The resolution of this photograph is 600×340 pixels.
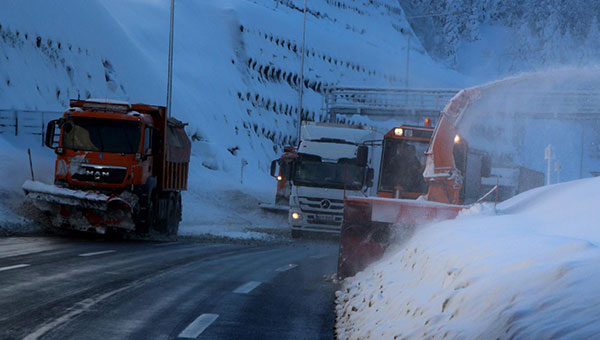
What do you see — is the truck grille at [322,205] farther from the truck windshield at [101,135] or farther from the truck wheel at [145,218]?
the truck windshield at [101,135]

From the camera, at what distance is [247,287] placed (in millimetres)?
11711

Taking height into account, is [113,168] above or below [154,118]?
below

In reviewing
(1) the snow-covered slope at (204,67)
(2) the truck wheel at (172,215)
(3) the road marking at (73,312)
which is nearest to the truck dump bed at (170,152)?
(2) the truck wheel at (172,215)

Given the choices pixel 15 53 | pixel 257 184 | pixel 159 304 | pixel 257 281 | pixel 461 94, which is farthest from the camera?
pixel 257 184

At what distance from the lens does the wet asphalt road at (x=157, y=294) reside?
8031mm

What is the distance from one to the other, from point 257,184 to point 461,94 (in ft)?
141

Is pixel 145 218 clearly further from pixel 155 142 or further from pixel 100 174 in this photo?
pixel 155 142

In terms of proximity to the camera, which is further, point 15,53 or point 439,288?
point 15,53

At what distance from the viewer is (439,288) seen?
6.75 m

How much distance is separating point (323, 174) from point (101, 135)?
7.59m

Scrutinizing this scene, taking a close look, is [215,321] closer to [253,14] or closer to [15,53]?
[15,53]

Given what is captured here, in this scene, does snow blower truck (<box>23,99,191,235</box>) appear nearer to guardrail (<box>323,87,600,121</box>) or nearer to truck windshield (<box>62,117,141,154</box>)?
truck windshield (<box>62,117,141,154</box>)

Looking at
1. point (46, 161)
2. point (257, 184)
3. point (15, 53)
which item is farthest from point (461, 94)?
point (257, 184)

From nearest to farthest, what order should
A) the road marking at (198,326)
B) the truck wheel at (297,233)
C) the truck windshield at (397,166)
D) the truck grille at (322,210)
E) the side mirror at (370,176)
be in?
the road marking at (198,326) → the truck windshield at (397,166) → the side mirror at (370,176) → the truck grille at (322,210) → the truck wheel at (297,233)
